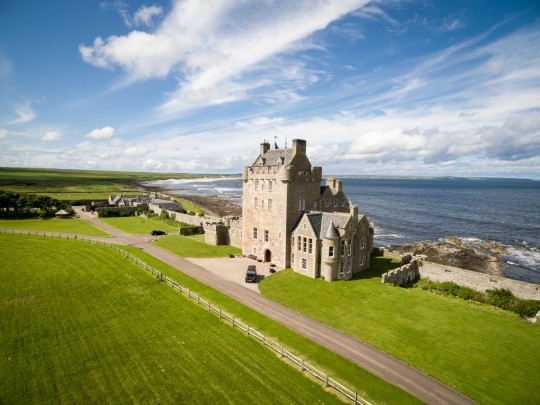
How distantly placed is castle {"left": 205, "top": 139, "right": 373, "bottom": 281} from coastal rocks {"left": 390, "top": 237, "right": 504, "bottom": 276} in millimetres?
21544

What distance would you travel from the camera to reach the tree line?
80.5 metres

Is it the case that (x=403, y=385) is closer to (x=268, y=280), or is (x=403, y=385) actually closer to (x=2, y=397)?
(x=268, y=280)

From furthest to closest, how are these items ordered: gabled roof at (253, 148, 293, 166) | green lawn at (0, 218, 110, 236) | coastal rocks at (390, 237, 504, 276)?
green lawn at (0, 218, 110, 236)
coastal rocks at (390, 237, 504, 276)
gabled roof at (253, 148, 293, 166)

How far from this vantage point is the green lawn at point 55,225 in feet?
212

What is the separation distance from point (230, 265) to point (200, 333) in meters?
18.5

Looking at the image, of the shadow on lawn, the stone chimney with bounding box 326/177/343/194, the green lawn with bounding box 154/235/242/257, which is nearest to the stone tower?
the stone chimney with bounding box 326/177/343/194

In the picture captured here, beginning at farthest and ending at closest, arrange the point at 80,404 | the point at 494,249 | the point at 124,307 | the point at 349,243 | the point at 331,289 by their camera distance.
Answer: the point at 494,249 < the point at 349,243 < the point at 331,289 < the point at 124,307 < the point at 80,404

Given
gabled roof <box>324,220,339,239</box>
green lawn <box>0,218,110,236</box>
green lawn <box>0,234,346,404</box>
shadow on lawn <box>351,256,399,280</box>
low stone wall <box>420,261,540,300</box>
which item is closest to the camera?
green lawn <box>0,234,346,404</box>

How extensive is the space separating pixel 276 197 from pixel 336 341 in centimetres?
2139

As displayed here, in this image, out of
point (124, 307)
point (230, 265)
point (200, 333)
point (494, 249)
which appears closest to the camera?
point (200, 333)

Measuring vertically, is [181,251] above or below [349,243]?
below

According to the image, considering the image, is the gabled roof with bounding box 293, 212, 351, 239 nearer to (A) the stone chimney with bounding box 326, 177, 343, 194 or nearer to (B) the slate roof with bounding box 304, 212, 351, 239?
(B) the slate roof with bounding box 304, 212, 351, 239

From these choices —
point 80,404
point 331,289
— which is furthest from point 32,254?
point 331,289

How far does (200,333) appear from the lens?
25188 millimetres
